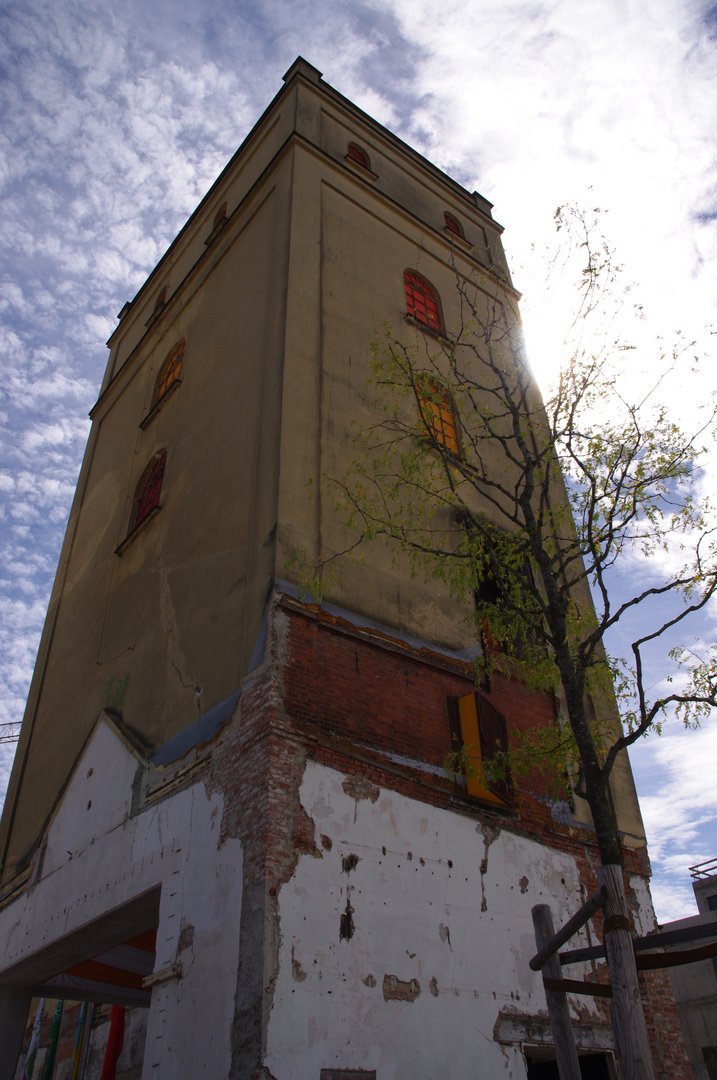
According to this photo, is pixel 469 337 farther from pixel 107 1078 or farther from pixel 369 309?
pixel 107 1078

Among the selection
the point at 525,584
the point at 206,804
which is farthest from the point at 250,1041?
the point at 525,584

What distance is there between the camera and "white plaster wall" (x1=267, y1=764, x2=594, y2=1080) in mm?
6480

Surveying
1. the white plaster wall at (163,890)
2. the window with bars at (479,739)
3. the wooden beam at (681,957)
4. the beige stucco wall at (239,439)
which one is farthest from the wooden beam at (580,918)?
the beige stucco wall at (239,439)

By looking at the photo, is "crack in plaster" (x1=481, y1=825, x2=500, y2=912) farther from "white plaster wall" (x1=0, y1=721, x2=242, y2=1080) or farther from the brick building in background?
"white plaster wall" (x1=0, y1=721, x2=242, y2=1080)

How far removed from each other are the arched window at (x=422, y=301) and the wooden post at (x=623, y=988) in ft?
35.5

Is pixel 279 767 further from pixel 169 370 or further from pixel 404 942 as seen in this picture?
pixel 169 370

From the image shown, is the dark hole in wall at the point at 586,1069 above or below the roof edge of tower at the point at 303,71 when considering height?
below

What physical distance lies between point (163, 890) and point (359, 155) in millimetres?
14966

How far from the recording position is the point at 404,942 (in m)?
7.30

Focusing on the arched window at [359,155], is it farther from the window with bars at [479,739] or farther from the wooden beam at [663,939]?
the wooden beam at [663,939]

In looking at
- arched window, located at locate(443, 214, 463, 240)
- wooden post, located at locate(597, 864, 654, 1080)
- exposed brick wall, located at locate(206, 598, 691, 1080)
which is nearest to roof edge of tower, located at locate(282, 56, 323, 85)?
arched window, located at locate(443, 214, 463, 240)

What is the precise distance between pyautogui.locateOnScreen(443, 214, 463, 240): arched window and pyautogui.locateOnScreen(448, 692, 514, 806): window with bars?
1272cm

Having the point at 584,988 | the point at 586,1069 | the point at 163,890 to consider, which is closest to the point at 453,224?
the point at 163,890

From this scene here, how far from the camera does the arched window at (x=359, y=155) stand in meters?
16.4
